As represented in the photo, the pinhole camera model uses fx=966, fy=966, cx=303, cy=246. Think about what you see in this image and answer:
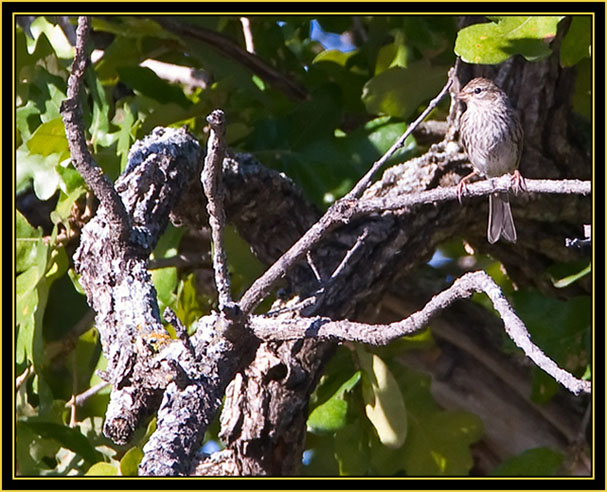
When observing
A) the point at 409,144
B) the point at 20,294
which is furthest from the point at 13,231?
the point at 409,144

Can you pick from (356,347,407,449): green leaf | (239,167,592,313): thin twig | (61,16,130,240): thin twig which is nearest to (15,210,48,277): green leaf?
(61,16,130,240): thin twig

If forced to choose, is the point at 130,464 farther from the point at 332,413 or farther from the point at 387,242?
the point at 387,242

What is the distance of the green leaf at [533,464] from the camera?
355cm

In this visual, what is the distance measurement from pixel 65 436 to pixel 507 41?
2072mm

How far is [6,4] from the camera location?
3117 mm

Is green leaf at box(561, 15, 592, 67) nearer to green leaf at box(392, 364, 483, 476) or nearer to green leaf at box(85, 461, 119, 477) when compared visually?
green leaf at box(392, 364, 483, 476)

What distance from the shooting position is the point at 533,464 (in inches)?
142

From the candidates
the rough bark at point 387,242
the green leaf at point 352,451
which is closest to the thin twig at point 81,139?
the rough bark at point 387,242

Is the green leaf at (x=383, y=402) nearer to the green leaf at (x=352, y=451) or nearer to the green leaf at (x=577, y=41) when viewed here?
the green leaf at (x=352, y=451)

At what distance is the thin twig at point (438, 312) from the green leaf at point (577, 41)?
149 centimetres

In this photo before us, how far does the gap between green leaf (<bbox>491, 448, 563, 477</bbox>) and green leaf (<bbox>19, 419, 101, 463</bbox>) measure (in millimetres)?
1523

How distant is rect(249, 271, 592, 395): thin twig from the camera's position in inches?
72.1

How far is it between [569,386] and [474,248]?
2592 mm

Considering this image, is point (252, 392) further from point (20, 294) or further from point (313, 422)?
point (20, 294)
